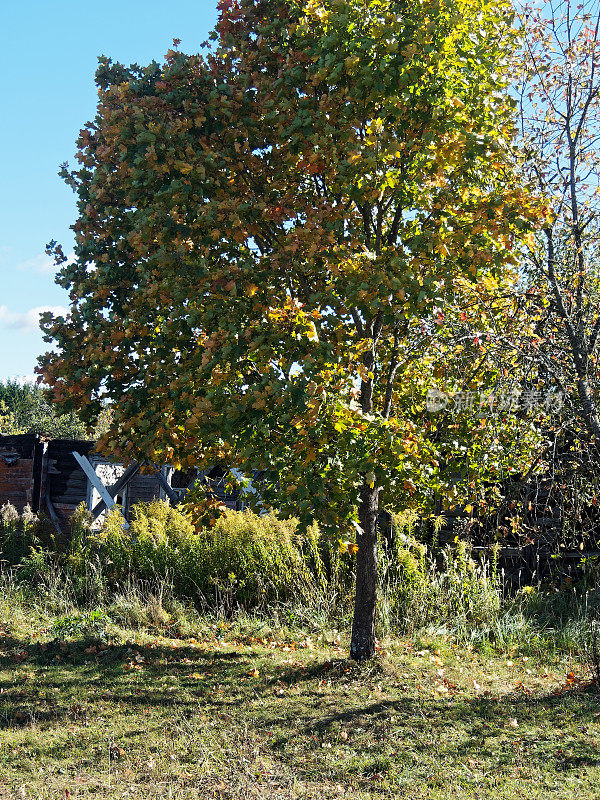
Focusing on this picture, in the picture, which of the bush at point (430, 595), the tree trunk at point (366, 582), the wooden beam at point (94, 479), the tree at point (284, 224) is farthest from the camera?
the wooden beam at point (94, 479)

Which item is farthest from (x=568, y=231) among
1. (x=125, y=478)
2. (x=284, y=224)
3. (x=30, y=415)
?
(x=30, y=415)

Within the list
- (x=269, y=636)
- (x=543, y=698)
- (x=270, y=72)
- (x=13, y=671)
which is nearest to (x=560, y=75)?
(x=270, y=72)

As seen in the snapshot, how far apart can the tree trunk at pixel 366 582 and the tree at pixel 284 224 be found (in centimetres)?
50

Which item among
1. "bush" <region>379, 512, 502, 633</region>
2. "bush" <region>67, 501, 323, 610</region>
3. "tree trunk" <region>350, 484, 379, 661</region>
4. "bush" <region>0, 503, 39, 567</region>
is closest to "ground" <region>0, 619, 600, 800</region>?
"tree trunk" <region>350, 484, 379, 661</region>

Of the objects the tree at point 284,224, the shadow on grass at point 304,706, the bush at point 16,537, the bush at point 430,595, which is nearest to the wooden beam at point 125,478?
the bush at point 16,537

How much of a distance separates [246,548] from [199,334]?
352 centimetres

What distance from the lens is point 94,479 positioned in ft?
53.0

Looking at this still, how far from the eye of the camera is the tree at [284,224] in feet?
19.0

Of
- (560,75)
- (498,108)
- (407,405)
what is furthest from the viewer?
(407,405)

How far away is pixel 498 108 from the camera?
6.48 metres

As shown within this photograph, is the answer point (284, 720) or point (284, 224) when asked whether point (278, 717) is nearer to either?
point (284, 720)

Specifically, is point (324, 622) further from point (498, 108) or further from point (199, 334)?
point (498, 108)

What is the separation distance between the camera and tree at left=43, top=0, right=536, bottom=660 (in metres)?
5.79

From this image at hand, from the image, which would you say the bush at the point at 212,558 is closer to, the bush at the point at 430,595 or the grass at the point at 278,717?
the grass at the point at 278,717
